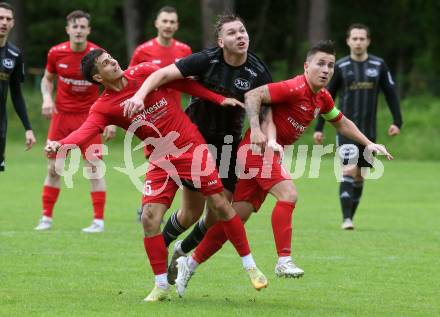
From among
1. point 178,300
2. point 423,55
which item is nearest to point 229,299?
point 178,300

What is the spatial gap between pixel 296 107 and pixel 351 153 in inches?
193

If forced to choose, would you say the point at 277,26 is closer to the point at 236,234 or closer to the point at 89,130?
the point at 236,234

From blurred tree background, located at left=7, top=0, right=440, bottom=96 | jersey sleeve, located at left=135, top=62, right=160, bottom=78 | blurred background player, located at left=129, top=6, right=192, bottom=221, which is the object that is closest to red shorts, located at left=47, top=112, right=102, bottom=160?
blurred background player, located at left=129, top=6, right=192, bottom=221

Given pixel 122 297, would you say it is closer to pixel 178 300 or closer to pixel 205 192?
pixel 178 300

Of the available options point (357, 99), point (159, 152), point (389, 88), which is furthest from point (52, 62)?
point (159, 152)

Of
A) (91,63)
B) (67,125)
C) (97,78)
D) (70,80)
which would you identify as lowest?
(67,125)

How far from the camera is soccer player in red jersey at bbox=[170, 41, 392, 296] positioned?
7.68m

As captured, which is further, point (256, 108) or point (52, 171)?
point (52, 171)

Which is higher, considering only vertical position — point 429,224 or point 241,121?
point 241,121

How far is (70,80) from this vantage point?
12.4 m

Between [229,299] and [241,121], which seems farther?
[241,121]

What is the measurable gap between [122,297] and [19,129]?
2281 centimetres

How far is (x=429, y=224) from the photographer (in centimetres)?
1331

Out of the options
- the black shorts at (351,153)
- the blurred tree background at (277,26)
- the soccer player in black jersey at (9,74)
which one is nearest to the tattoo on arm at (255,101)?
Result: the soccer player in black jersey at (9,74)
